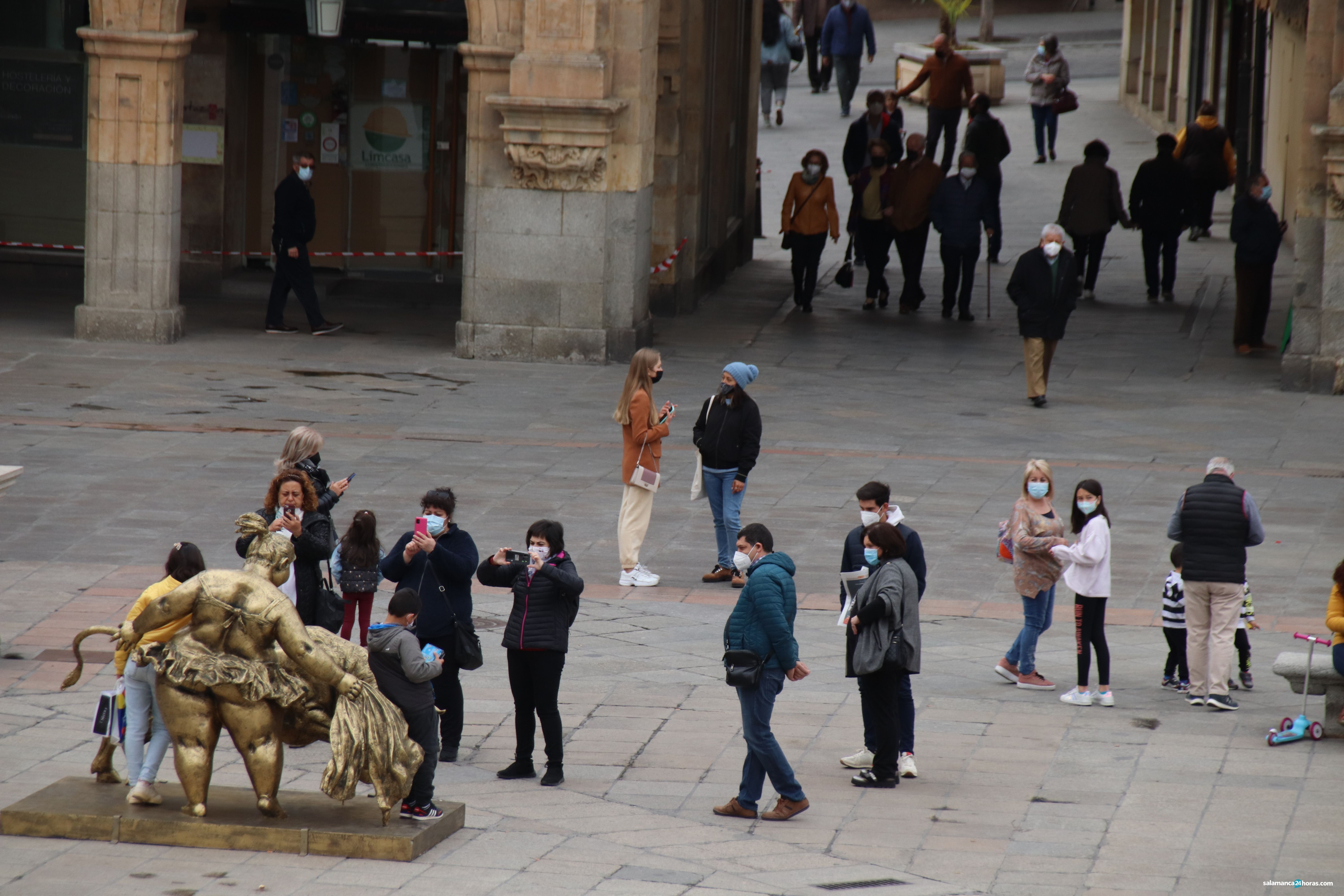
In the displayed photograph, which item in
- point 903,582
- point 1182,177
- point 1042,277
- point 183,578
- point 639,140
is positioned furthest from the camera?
point 1182,177

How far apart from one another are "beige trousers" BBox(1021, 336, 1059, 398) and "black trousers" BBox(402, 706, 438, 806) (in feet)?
35.0

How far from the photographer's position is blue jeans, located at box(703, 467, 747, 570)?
42.7ft

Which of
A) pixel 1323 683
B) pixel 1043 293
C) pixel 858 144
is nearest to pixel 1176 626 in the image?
pixel 1323 683

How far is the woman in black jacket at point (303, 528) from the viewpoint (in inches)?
394

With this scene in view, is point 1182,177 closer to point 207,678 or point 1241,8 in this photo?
point 1241,8

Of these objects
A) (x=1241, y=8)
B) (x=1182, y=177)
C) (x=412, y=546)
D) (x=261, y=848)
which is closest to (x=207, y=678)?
(x=261, y=848)

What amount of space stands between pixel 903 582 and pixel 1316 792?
2.12m

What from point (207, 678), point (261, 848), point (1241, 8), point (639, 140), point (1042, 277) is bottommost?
point (261, 848)

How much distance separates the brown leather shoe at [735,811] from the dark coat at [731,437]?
4.27 metres

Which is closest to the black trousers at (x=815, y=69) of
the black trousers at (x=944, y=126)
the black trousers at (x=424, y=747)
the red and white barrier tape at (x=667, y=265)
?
the black trousers at (x=944, y=126)

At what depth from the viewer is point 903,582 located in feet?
30.5

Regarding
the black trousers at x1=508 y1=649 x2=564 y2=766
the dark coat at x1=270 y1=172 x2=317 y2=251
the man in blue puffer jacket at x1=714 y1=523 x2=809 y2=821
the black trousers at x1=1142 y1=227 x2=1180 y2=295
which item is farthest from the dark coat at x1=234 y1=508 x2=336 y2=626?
the black trousers at x1=1142 y1=227 x2=1180 y2=295

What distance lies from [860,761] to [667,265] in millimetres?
13552

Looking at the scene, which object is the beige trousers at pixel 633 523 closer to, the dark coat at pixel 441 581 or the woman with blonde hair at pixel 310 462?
the woman with blonde hair at pixel 310 462
